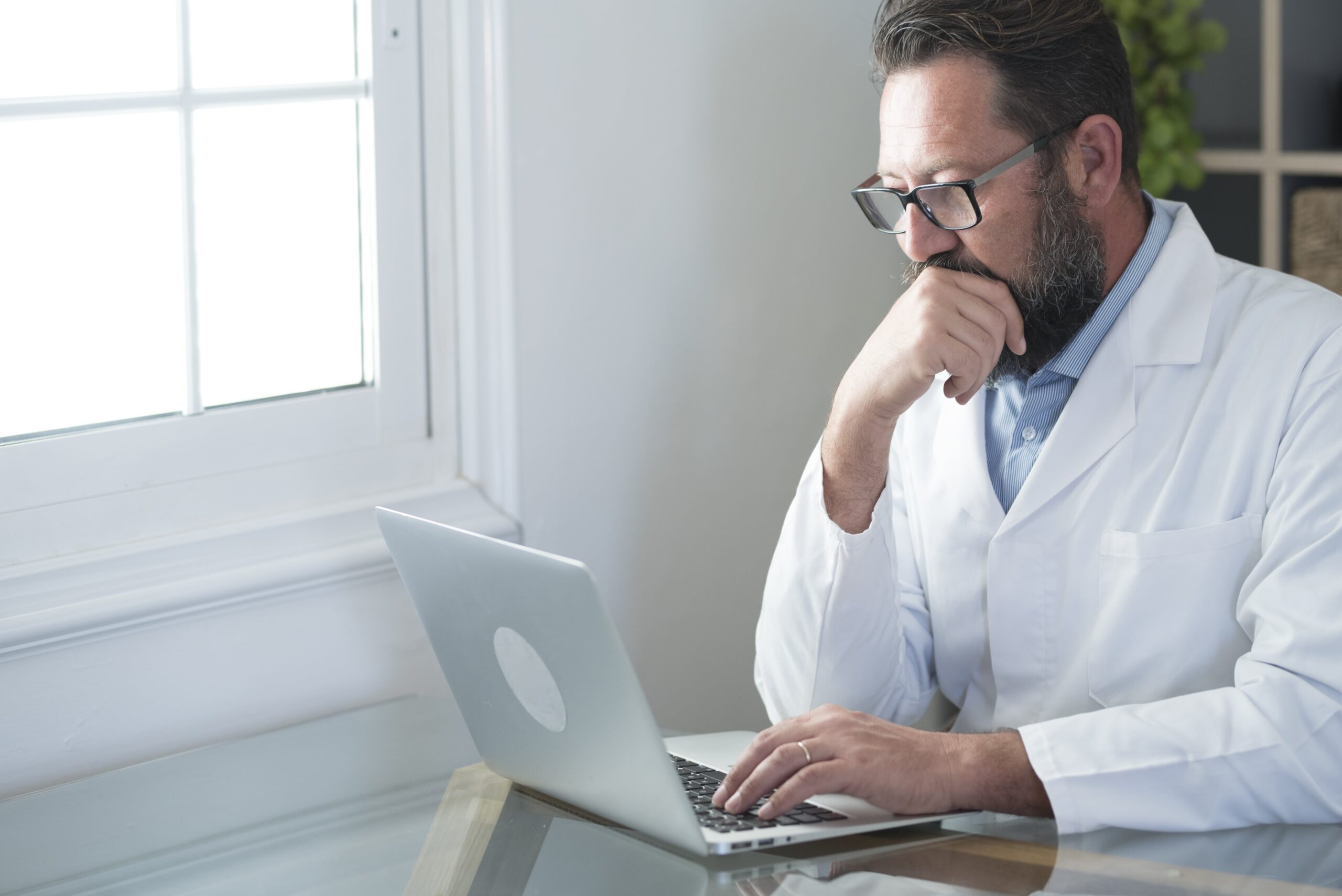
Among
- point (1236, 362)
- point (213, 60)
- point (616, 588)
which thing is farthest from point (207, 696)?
point (1236, 362)

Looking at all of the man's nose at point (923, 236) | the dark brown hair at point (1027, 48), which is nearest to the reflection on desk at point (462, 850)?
the man's nose at point (923, 236)

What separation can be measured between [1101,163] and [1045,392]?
0.79 feet

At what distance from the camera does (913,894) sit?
0.93m

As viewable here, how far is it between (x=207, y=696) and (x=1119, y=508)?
0.99 meters

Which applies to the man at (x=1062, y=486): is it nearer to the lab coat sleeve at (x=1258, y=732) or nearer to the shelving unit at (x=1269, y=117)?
the lab coat sleeve at (x=1258, y=732)

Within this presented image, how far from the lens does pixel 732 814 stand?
1042mm

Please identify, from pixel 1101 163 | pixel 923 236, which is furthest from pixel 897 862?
pixel 1101 163

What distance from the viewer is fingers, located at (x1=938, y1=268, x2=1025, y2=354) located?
1.32 meters

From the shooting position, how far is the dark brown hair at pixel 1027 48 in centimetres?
131

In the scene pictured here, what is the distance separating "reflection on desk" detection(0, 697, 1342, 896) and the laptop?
21 mm

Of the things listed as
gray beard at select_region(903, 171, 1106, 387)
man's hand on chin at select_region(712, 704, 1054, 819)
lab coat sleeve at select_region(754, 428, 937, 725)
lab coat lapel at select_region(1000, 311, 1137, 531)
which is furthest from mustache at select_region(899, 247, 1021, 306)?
man's hand on chin at select_region(712, 704, 1054, 819)

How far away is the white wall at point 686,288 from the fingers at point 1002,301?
1.86 feet

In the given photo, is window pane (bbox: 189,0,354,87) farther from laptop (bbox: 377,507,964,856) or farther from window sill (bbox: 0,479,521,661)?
laptop (bbox: 377,507,964,856)

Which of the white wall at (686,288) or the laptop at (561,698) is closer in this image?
the laptop at (561,698)
